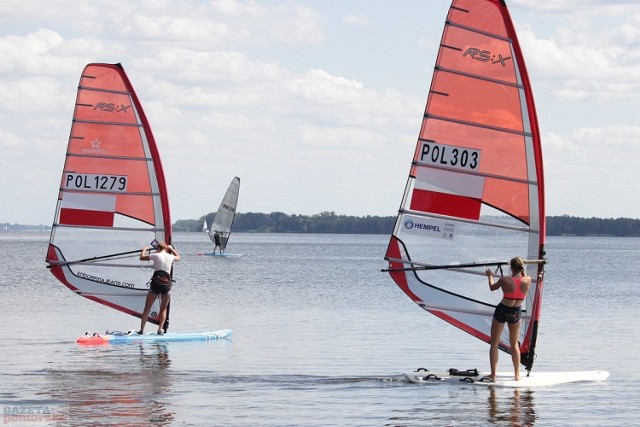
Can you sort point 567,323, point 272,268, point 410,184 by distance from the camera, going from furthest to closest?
point 272,268, point 567,323, point 410,184

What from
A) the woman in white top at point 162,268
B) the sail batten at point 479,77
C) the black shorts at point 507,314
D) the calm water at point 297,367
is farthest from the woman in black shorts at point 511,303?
the woman in white top at point 162,268

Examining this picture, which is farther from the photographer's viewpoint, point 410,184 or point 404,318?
point 404,318

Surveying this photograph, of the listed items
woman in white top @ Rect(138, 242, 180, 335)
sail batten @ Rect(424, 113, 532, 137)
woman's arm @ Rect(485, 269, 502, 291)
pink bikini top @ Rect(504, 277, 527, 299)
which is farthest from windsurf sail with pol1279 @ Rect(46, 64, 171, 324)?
pink bikini top @ Rect(504, 277, 527, 299)

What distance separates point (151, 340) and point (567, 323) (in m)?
10.2

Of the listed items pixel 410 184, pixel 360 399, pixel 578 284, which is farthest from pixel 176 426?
pixel 578 284

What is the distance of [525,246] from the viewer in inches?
567

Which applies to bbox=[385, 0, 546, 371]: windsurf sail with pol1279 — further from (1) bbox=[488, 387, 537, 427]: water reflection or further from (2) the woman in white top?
(2) the woman in white top

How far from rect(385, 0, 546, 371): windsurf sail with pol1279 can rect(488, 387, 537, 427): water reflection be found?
2.43 ft

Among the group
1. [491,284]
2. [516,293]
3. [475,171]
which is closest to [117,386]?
[491,284]

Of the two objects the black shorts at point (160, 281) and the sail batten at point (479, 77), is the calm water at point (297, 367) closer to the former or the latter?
the black shorts at point (160, 281)

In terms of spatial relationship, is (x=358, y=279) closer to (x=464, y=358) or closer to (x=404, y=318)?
(x=404, y=318)

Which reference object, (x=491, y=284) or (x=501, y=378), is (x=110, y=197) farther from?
(x=491, y=284)

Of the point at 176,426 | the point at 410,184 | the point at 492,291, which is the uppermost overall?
the point at 410,184

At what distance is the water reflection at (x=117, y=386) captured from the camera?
12.0m
